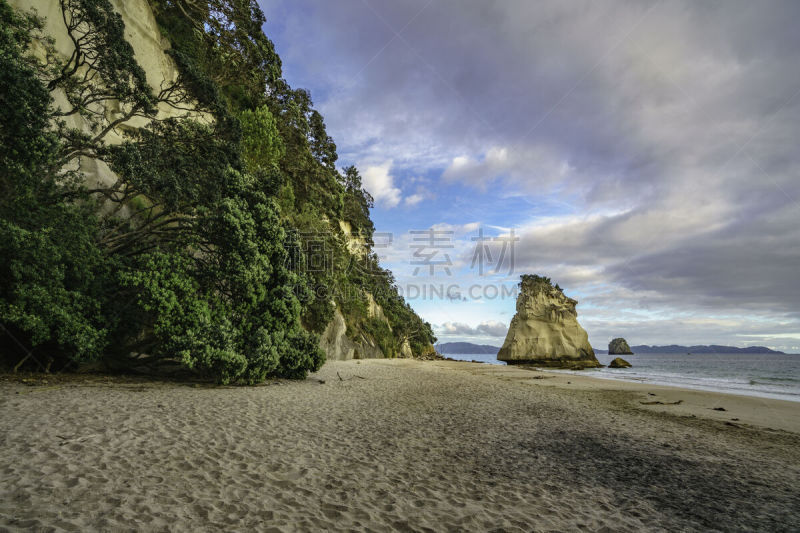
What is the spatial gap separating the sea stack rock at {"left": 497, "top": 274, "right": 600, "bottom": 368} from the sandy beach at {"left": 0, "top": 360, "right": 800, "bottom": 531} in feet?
184

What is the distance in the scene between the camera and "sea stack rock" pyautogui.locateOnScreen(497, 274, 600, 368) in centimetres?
6259

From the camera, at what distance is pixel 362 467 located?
515 centimetres

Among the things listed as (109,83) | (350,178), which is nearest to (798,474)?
(109,83)

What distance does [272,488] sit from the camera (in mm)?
4238

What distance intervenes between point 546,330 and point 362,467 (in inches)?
2547

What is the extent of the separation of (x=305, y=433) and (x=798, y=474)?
323 inches

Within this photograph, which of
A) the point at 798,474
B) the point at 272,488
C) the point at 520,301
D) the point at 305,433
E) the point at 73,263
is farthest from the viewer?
the point at 520,301

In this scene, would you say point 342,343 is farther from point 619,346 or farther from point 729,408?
point 619,346

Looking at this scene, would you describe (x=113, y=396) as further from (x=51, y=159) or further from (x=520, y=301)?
(x=520, y=301)

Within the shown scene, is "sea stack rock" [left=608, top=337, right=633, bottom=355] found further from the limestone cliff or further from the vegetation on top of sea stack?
the vegetation on top of sea stack

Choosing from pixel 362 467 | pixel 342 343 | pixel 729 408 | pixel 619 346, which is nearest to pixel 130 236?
pixel 362 467

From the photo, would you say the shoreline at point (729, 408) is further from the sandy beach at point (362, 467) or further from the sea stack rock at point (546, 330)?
the sea stack rock at point (546, 330)

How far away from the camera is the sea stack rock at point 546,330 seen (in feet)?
205

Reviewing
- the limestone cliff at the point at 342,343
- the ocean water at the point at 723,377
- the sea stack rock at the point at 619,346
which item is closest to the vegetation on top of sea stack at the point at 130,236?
the limestone cliff at the point at 342,343
